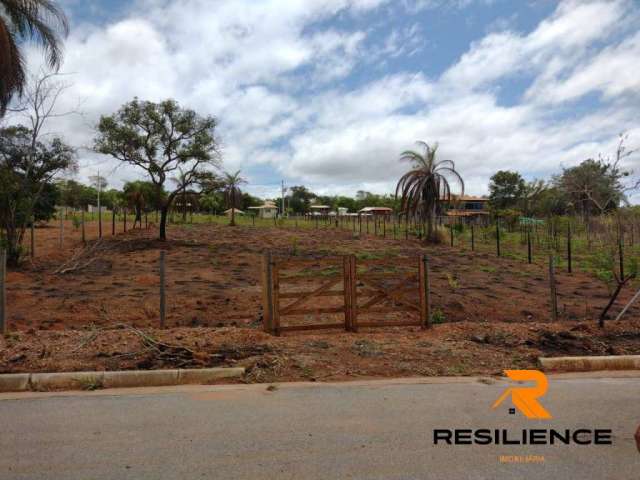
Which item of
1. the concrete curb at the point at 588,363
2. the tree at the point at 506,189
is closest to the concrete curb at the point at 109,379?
the concrete curb at the point at 588,363

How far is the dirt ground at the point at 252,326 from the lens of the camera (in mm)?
6664

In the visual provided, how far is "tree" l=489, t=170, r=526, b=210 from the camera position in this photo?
7000 centimetres

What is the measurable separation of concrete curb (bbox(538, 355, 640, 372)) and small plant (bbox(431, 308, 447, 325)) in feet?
9.36

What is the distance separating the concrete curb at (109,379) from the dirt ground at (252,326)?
13.0 inches

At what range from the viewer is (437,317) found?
961 centimetres

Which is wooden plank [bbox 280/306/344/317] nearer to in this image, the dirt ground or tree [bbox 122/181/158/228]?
the dirt ground

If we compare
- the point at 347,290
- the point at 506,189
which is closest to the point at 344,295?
the point at 347,290

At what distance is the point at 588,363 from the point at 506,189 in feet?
228

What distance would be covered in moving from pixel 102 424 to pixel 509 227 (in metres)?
34.3

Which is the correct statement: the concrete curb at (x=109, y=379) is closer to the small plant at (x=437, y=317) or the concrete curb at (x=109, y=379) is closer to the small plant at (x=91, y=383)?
the small plant at (x=91, y=383)

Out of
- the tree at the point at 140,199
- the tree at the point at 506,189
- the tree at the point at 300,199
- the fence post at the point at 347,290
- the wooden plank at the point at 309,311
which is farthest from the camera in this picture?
the tree at the point at 300,199

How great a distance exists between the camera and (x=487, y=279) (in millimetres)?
15086

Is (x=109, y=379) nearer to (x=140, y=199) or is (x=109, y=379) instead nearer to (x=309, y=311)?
(x=309, y=311)

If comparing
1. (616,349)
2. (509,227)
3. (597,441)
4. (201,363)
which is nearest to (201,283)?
(201,363)
